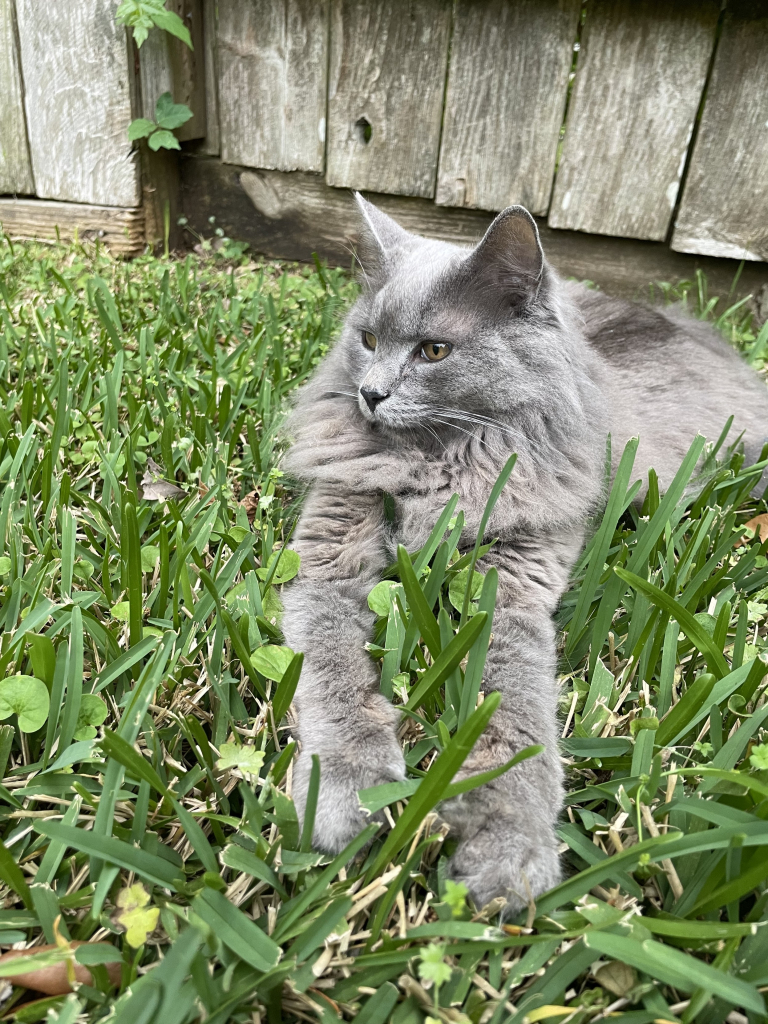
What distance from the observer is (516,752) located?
1075 millimetres

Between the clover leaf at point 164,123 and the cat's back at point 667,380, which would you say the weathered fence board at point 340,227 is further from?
the cat's back at point 667,380

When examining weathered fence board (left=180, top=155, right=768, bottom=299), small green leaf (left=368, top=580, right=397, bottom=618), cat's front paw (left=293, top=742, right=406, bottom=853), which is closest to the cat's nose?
small green leaf (left=368, top=580, right=397, bottom=618)

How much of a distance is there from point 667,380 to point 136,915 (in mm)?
1900

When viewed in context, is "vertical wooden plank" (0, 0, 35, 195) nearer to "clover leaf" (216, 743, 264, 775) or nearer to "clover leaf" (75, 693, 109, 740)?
"clover leaf" (75, 693, 109, 740)

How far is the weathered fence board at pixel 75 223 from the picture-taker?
3.27m

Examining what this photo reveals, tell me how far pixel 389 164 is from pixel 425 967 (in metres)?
3.18

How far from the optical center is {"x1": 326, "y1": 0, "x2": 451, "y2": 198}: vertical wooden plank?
2.92 m

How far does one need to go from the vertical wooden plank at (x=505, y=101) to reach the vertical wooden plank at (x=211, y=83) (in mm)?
1103

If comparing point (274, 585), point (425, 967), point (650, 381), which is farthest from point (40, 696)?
point (650, 381)

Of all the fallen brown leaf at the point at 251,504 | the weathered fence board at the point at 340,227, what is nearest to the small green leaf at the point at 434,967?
the fallen brown leaf at the point at 251,504

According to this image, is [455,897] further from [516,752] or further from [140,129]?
[140,129]

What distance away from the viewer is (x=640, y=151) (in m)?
2.92

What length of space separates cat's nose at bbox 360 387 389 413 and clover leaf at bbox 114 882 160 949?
1.03 metres

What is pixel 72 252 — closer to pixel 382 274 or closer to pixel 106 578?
pixel 382 274
